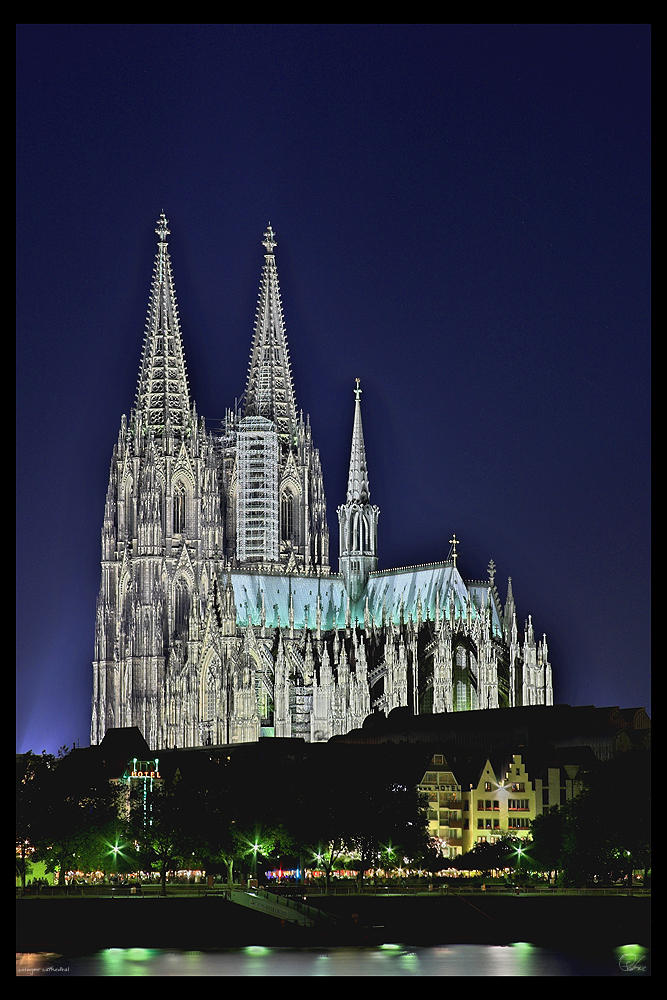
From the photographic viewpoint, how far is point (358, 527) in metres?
119

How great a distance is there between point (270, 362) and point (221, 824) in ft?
148

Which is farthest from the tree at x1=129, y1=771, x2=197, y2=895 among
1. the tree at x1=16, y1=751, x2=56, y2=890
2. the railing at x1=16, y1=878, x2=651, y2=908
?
the tree at x1=16, y1=751, x2=56, y2=890

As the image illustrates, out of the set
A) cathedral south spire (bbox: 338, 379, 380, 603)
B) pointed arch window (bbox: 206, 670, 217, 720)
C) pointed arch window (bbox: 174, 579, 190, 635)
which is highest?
cathedral south spire (bbox: 338, 379, 380, 603)

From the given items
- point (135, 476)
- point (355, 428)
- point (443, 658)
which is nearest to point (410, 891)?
point (443, 658)

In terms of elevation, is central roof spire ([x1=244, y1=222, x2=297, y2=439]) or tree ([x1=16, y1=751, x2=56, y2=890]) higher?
central roof spire ([x1=244, y1=222, x2=297, y2=439])

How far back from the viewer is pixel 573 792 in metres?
88.1

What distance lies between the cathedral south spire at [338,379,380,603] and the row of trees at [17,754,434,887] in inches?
1354

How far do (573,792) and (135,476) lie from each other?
110 ft

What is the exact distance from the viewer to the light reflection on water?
52.1 metres
